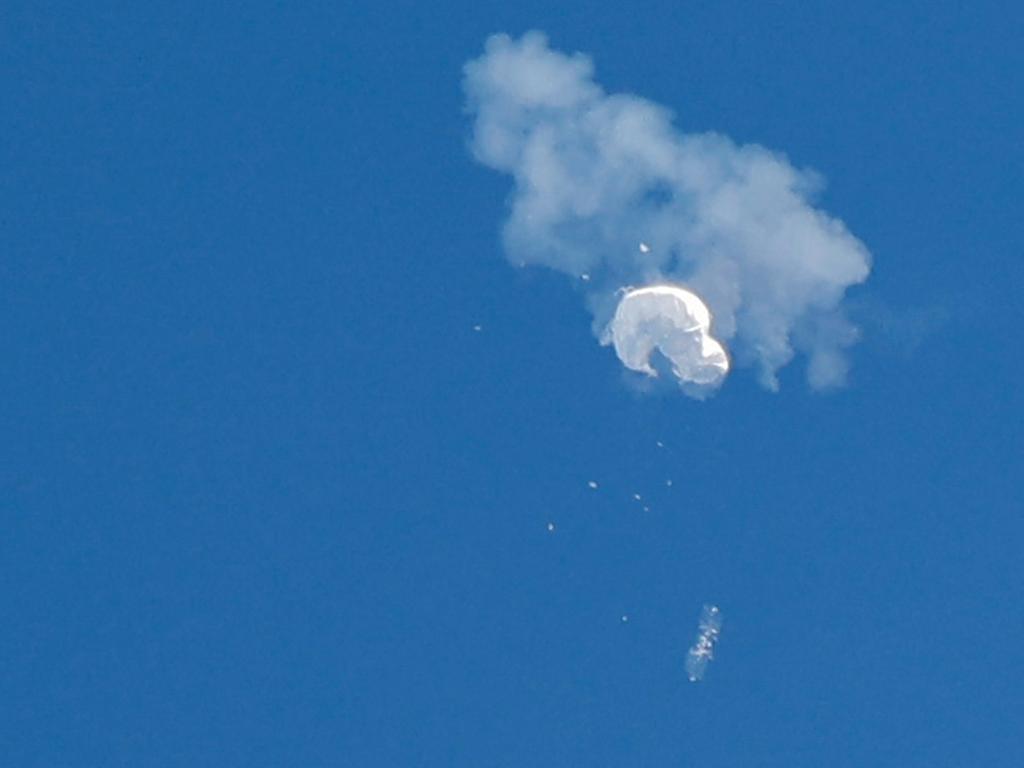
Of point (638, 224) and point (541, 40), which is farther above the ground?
point (541, 40)

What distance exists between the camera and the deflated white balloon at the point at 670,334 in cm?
662

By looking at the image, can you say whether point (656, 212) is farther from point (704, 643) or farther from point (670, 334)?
point (704, 643)

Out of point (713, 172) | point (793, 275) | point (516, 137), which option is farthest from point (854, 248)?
point (516, 137)

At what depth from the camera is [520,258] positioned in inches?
265

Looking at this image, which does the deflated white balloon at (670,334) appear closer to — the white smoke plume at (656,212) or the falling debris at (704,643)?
the white smoke plume at (656,212)

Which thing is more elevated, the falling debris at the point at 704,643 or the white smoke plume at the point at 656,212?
the white smoke plume at the point at 656,212

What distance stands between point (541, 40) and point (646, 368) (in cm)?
158

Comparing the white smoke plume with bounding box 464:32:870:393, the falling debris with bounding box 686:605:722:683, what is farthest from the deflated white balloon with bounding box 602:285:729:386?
the falling debris with bounding box 686:605:722:683

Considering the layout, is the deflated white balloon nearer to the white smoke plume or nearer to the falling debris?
the white smoke plume

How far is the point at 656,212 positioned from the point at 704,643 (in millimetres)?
1980

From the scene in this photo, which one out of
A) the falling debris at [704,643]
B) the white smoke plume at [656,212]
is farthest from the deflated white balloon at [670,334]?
the falling debris at [704,643]

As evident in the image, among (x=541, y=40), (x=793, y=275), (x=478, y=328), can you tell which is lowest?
(x=478, y=328)

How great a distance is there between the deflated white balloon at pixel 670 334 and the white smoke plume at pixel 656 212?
0.13 feet

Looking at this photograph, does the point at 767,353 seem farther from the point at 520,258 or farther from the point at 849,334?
the point at 520,258
